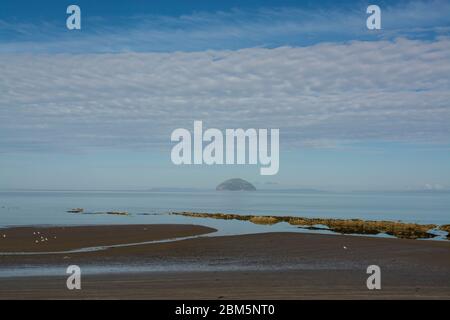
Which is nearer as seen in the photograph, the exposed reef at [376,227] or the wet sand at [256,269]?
the wet sand at [256,269]

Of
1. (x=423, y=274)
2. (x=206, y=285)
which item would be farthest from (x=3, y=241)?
(x=423, y=274)

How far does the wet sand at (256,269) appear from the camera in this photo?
1886cm

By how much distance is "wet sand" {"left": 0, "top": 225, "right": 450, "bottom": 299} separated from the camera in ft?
61.9

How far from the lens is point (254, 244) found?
37000mm

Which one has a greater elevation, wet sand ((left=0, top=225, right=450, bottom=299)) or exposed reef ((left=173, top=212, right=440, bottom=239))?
wet sand ((left=0, top=225, right=450, bottom=299))

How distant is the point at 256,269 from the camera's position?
25.7 metres

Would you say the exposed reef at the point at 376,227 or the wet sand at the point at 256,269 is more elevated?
the wet sand at the point at 256,269

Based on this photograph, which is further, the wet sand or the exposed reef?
the exposed reef
